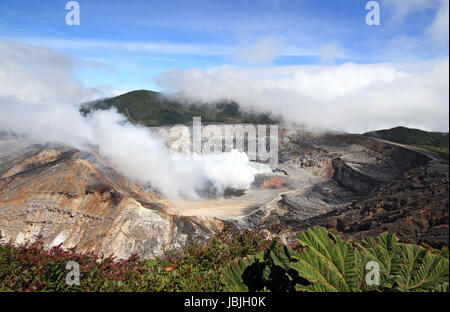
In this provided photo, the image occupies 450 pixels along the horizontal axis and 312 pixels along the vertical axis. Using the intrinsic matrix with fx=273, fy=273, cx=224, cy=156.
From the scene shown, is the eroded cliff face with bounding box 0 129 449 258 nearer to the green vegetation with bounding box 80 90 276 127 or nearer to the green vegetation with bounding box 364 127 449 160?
the green vegetation with bounding box 364 127 449 160

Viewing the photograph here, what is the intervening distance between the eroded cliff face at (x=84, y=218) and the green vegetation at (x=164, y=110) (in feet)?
291

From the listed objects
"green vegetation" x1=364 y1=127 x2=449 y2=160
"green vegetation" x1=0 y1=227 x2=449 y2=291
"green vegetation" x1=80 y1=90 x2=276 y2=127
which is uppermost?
"green vegetation" x1=80 y1=90 x2=276 y2=127

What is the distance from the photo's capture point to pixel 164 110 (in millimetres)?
117750

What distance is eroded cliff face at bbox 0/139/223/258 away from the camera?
14.9 meters

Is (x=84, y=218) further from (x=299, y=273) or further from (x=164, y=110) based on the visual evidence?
(x=164, y=110)

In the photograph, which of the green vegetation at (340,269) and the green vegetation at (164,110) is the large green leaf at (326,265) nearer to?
the green vegetation at (340,269)

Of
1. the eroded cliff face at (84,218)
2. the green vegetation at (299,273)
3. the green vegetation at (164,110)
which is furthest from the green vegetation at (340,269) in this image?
the green vegetation at (164,110)

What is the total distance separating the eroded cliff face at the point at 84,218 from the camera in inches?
586

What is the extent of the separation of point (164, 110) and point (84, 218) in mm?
105499

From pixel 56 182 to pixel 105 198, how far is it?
3479mm

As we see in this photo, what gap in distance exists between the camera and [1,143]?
92.8 ft

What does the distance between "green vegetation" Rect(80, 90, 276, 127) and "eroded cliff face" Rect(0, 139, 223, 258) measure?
3496 inches

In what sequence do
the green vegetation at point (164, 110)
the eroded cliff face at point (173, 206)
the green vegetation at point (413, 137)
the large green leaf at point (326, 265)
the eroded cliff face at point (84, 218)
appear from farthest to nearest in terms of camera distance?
the green vegetation at point (164, 110) < the green vegetation at point (413, 137) < the eroded cliff face at point (173, 206) < the eroded cliff face at point (84, 218) < the large green leaf at point (326, 265)

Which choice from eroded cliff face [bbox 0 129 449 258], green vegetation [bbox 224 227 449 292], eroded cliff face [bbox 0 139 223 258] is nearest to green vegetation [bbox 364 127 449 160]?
eroded cliff face [bbox 0 129 449 258]
